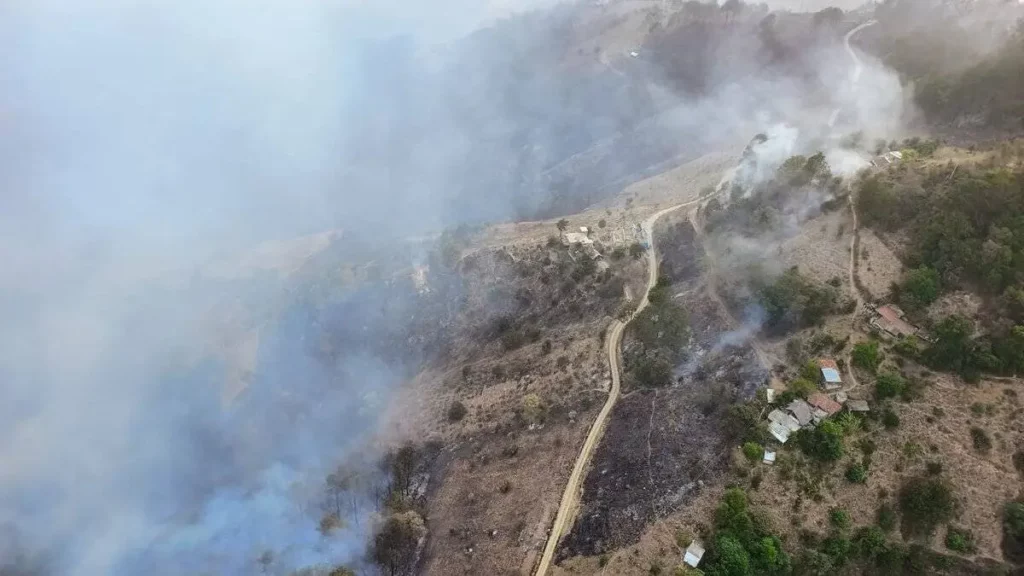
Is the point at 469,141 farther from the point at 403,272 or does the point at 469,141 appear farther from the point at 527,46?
the point at 403,272

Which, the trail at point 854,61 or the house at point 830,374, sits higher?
the trail at point 854,61

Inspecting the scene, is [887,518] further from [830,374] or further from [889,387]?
[830,374]

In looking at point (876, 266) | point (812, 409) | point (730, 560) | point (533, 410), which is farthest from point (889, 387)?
point (533, 410)

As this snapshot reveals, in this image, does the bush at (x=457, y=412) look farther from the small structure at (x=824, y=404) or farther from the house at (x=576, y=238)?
the small structure at (x=824, y=404)

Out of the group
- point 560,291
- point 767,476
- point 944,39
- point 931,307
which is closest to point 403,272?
point 560,291

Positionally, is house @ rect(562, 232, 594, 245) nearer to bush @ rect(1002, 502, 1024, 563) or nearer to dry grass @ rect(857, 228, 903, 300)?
dry grass @ rect(857, 228, 903, 300)

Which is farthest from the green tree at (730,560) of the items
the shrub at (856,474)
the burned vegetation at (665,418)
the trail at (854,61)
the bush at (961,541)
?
the trail at (854,61)
